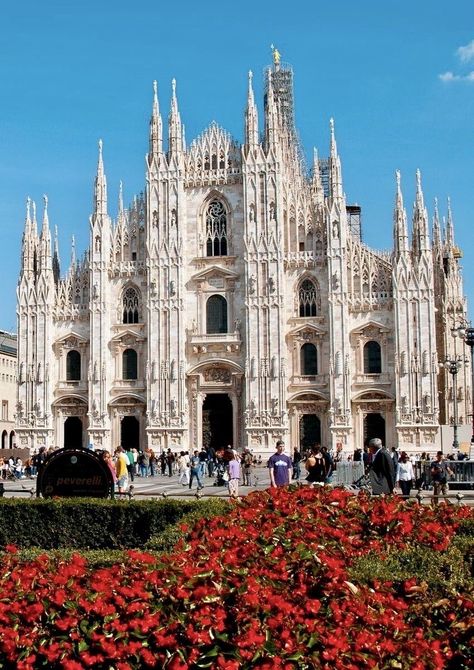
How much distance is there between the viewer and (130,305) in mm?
49812

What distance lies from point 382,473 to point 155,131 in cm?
3709

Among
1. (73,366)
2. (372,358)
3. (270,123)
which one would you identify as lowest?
(372,358)

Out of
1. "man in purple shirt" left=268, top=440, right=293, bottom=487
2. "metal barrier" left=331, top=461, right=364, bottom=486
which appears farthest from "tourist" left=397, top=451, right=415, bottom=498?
"man in purple shirt" left=268, top=440, right=293, bottom=487

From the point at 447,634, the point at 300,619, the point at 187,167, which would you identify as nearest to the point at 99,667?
the point at 300,619

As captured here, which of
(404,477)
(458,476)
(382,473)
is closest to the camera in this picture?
(382,473)

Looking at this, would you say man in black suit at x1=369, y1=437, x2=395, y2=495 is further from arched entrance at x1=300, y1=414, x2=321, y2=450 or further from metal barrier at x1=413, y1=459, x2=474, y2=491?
arched entrance at x1=300, y1=414, x2=321, y2=450

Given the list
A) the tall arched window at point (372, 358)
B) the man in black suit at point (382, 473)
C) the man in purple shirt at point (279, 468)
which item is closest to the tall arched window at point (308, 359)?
the tall arched window at point (372, 358)

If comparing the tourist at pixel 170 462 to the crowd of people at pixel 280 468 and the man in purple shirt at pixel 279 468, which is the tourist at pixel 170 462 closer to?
the crowd of people at pixel 280 468

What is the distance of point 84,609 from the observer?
668 cm

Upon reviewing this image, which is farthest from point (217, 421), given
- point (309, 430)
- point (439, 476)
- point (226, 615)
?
point (226, 615)

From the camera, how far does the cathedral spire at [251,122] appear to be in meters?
47.9

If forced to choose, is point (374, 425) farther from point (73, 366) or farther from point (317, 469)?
point (317, 469)

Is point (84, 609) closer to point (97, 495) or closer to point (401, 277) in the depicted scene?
point (97, 495)

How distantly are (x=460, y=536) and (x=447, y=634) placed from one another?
459 cm
